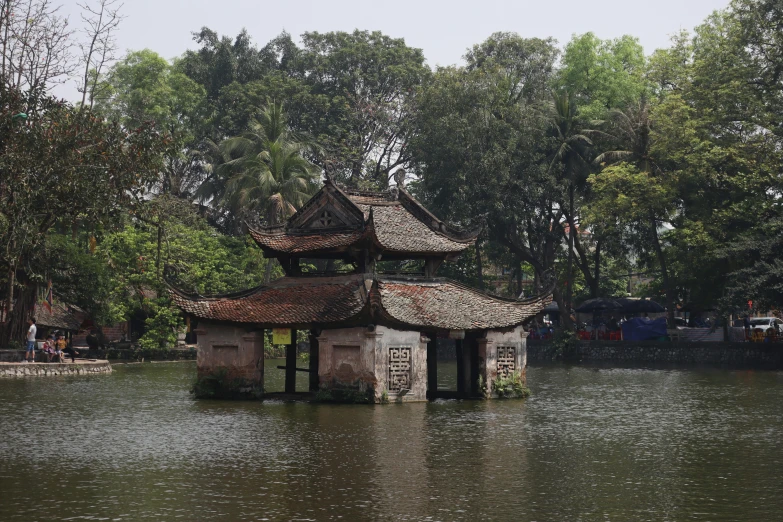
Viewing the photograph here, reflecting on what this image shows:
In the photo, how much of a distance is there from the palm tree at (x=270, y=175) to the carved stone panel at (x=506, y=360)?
1215 inches

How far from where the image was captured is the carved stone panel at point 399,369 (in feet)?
111

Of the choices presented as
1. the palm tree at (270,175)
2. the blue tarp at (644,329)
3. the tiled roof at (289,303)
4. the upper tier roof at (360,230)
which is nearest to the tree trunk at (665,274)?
the blue tarp at (644,329)

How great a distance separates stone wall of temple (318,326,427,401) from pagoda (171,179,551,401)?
0.03 metres

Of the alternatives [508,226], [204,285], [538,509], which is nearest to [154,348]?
[204,285]

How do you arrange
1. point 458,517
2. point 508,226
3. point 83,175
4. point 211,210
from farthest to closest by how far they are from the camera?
point 211,210 → point 508,226 → point 83,175 → point 458,517

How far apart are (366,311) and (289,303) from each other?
159 inches

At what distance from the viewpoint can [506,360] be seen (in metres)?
37.2

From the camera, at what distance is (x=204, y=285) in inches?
2633

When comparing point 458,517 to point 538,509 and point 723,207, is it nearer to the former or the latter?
point 538,509

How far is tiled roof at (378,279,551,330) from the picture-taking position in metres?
34.5

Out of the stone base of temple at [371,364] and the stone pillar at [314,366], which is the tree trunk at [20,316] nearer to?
the stone base of temple at [371,364]

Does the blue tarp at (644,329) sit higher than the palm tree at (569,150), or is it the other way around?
the palm tree at (569,150)

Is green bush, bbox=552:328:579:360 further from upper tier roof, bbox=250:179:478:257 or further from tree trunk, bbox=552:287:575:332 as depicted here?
upper tier roof, bbox=250:179:478:257

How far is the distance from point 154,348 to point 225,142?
18.9 metres
